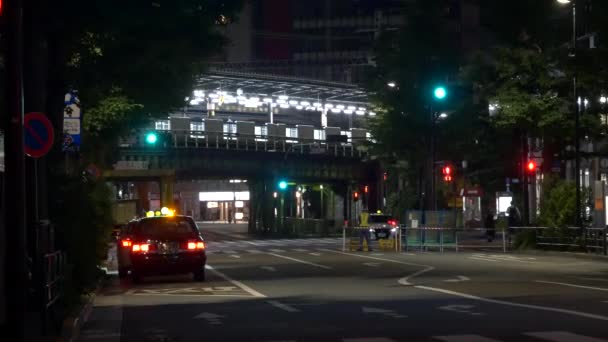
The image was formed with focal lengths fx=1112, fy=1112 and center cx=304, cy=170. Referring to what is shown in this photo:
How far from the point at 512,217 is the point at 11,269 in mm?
42570

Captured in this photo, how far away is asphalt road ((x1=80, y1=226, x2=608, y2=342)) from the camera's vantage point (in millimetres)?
14875

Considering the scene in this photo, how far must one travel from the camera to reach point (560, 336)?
13.6 meters

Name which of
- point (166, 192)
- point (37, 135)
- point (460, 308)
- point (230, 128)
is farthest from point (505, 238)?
point (230, 128)

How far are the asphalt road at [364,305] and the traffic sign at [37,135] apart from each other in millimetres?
2744

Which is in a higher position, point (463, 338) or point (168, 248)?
point (168, 248)

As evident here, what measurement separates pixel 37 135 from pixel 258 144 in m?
68.7

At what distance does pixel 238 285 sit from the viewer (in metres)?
25.8

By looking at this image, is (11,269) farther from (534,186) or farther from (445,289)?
(534,186)

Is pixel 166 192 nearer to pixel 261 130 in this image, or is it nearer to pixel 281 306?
pixel 261 130

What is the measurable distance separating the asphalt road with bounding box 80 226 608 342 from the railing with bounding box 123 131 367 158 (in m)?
45.9

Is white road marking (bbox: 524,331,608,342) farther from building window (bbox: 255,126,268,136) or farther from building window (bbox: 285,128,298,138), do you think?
building window (bbox: 285,128,298,138)

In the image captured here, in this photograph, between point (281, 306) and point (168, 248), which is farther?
point (168, 248)

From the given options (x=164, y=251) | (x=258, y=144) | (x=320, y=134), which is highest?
(x=320, y=134)

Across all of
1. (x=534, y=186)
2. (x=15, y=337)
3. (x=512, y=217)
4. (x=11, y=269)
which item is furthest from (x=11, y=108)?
(x=534, y=186)
